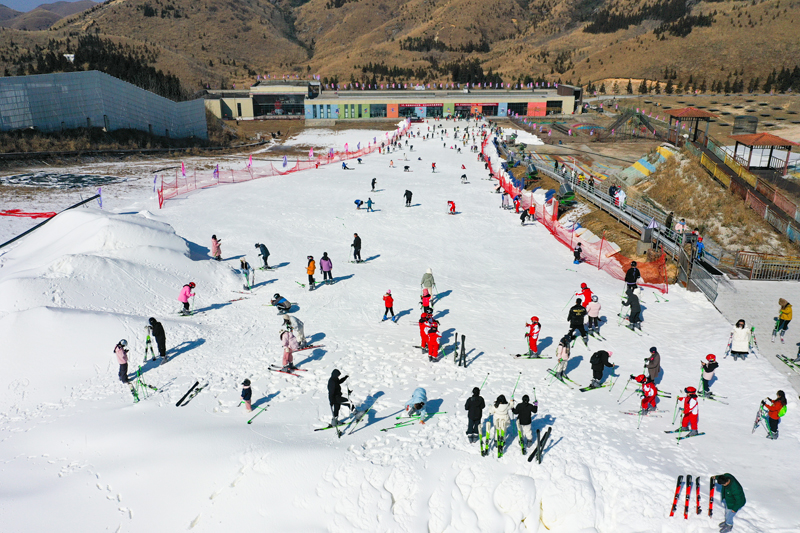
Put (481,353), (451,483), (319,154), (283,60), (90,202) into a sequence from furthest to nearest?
(283,60), (319,154), (90,202), (481,353), (451,483)

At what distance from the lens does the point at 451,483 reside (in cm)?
916

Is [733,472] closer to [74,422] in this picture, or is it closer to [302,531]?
[302,531]

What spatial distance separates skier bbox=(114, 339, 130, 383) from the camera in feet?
39.1

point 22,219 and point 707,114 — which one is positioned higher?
point 707,114

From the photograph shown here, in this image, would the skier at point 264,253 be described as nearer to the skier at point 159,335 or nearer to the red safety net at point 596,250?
the skier at point 159,335

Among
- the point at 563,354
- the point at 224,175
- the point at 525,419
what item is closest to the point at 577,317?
the point at 563,354

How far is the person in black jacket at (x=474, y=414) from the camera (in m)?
9.95

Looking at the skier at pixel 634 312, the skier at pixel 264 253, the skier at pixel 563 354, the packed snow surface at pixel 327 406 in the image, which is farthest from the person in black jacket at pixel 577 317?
the skier at pixel 264 253

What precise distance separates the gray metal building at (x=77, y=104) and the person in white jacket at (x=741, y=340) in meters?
48.2

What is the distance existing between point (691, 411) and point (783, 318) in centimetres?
639

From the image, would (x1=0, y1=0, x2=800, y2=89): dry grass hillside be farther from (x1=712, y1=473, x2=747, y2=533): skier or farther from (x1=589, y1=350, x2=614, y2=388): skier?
(x1=712, y1=473, x2=747, y2=533): skier

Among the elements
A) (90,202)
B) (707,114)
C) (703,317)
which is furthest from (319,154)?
(703,317)

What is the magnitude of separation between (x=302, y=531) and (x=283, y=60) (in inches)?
5607

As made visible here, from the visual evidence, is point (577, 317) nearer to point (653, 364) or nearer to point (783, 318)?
point (653, 364)
